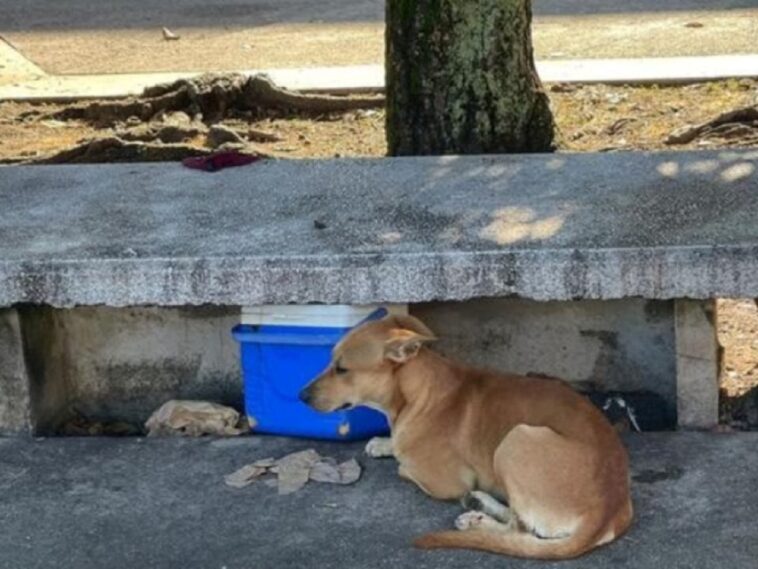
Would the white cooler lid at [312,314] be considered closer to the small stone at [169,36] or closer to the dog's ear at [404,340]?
the dog's ear at [404,340]

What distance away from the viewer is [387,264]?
5504mm

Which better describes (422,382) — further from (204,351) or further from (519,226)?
(204,351)

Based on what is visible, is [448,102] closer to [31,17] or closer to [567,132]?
[567,132]

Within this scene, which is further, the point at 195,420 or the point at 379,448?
the point at 195,420

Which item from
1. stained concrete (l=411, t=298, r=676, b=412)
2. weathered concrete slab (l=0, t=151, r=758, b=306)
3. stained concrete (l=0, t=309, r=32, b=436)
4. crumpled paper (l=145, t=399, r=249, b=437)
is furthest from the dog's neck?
stained concrete (l=0, t=309, r=32, b=436)

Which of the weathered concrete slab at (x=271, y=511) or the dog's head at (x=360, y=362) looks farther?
the dog's head at (x=360, y=362)

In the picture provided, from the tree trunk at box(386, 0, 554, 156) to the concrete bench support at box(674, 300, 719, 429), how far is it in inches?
76.4

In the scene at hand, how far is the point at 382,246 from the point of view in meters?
5.62

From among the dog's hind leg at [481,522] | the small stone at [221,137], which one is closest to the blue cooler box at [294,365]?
the dog's hind leg at [481,522]

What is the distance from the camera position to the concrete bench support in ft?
18.7

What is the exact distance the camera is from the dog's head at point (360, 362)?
5.39 meters

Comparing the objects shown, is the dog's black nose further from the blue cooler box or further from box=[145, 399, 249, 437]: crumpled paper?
box=[145, 399, 249, 437]: crumpled paper

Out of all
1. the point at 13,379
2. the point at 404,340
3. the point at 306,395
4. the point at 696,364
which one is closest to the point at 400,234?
the point at 404,340

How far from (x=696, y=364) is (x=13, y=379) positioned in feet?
7.59
